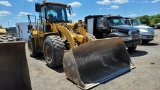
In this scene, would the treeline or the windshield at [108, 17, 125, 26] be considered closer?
the windshield at [108, 17, 125, 26]

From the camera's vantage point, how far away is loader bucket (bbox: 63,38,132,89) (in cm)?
461

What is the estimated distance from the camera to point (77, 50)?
4895 millimetres

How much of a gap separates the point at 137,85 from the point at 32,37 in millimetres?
5917

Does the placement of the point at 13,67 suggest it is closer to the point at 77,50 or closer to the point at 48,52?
the point at 77,50

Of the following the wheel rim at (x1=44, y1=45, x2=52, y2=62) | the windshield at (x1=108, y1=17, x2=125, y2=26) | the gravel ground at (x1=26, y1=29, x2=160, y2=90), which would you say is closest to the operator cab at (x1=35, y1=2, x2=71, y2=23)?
the wheel rim at (x1=44, y1=45, x2=52, y2=62)

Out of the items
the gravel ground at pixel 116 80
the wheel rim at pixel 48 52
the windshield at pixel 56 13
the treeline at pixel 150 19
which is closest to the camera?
the gravel ground at pixel 116 80

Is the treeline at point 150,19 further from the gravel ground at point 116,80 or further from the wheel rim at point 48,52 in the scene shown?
the wheel rim at point 48,52

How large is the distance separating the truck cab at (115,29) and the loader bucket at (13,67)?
5.73 meters

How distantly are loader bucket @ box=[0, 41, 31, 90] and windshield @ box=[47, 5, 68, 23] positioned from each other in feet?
13.4

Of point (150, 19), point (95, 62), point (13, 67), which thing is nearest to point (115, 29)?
point (95, 62)

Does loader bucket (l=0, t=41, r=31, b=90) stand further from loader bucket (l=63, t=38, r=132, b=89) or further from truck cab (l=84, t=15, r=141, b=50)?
truck cab (l=84, t=15, r=141, b=50)

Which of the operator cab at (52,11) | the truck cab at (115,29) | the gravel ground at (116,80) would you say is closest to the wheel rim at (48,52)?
the gravel ground at (116,80)

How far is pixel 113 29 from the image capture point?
8984 mm

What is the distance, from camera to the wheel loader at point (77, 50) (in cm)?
477
